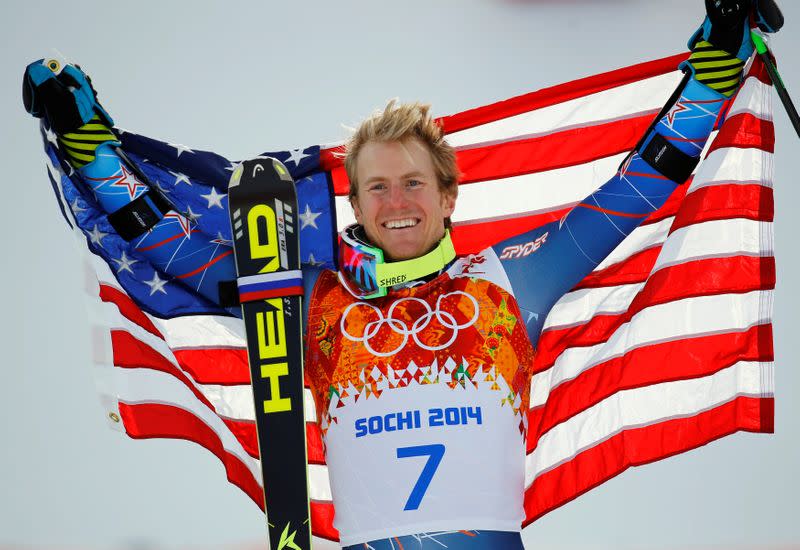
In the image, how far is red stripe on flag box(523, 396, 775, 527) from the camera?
7.69ft

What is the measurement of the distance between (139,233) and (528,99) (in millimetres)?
1046

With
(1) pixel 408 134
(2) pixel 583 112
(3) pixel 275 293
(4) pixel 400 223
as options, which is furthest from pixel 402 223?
(2) pixel 583 112

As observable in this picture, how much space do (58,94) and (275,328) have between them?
2.34 ft

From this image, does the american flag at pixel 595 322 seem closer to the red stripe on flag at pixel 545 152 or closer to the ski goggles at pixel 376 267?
the red stripe on flag at pixel 545 152

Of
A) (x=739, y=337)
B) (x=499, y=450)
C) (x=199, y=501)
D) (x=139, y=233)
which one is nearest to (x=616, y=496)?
(x=199, y=501)

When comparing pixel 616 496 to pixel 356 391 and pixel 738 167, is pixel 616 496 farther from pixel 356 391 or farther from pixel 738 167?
pixel 356 391

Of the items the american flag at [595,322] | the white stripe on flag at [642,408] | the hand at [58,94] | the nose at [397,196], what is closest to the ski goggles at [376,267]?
the nose at [397,196]

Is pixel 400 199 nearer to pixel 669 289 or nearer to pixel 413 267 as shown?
pixel 413 267

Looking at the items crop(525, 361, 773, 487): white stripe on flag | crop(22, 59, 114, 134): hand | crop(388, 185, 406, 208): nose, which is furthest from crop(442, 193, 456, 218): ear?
crop(22, 59, 114, 134): hand

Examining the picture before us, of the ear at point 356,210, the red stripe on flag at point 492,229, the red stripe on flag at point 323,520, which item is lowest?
the red stripe on flag at point 323,520

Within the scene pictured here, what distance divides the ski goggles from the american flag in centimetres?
35

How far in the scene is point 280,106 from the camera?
14.0 ft

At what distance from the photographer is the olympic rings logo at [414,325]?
211 cm

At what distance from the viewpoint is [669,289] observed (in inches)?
96.0
